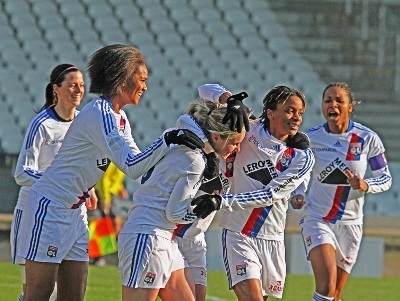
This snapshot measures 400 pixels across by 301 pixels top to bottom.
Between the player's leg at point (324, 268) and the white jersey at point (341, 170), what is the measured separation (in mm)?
403

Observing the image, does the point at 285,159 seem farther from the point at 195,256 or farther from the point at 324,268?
the point at 324,268

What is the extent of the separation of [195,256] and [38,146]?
1.33 meters

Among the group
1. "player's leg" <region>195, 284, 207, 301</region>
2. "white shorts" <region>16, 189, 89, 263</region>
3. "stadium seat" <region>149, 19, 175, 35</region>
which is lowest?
"player's leg" <region>195, 284, 207, 301</region>

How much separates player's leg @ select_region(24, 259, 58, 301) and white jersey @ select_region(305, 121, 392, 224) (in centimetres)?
337

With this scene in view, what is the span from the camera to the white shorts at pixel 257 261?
21.7ft

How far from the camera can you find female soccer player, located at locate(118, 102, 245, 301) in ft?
17.6

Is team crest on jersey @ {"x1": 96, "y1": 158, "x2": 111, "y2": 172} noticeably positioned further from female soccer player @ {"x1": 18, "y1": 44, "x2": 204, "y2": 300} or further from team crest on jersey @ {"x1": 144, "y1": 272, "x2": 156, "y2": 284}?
team crest on jersey @ {"x1": 144, "y1": 272, "x2": 156, "y2": 284}

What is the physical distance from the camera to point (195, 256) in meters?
6.84

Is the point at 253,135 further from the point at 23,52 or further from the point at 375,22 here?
the point at 375,22

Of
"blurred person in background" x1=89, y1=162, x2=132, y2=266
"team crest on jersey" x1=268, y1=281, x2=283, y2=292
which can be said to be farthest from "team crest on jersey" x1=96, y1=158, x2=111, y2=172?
"blurred person in background" x1=89, y1=162, x2=132, y2=266

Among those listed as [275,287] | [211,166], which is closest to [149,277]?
[211,166]

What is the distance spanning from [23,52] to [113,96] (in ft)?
53.1

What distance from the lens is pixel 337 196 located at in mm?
8625

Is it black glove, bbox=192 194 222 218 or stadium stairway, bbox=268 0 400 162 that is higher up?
stadium stairway, bbox=268 0 400 162
